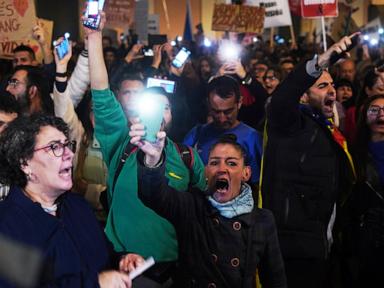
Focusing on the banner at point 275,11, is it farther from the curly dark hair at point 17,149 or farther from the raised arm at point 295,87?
the curly dark hair at point 17,149

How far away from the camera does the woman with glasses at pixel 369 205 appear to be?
415 centimetres

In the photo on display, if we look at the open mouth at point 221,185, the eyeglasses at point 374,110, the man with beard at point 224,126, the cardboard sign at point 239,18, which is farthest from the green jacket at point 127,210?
the cardboard sign at point 239,18

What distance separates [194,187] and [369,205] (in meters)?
1.40

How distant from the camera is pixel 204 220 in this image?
3.12 metres

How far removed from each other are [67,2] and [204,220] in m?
16.0

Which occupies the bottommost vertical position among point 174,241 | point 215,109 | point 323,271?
point 323,271

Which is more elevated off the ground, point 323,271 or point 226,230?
point 226,230

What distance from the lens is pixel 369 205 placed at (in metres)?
4.16

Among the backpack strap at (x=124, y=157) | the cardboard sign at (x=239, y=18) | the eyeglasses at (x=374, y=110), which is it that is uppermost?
the cardboard sign at (x=239, y=18)

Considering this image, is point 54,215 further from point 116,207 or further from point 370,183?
point 370,183

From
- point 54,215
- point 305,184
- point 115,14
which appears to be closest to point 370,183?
point 305,184

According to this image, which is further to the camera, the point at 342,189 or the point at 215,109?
the point at 215,109

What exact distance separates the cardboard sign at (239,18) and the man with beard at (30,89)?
474 centimetres

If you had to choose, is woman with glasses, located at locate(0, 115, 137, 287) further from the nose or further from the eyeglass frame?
the eyeglass frame
